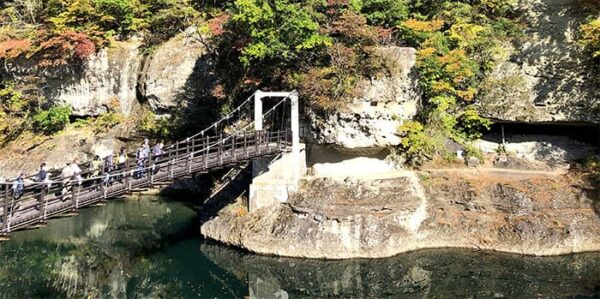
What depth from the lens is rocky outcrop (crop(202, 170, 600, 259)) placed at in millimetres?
16703


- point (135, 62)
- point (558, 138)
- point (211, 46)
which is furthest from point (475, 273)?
point (135, 62)

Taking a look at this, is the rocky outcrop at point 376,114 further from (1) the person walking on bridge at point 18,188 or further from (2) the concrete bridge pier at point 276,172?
(1) the person walking on bridge at point 18,188

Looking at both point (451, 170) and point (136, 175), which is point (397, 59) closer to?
point (451, 170)

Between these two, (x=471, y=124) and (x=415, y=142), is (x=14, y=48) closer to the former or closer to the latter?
(x=415, y=142)

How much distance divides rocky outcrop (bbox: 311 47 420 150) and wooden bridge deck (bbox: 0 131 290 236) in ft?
6.79

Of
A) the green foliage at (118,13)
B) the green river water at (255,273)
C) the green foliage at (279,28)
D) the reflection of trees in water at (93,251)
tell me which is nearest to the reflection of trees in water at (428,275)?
the green river water at (255,273)

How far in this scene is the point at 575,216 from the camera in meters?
16.9

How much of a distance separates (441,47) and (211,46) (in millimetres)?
11503

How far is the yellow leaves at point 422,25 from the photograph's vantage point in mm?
19969

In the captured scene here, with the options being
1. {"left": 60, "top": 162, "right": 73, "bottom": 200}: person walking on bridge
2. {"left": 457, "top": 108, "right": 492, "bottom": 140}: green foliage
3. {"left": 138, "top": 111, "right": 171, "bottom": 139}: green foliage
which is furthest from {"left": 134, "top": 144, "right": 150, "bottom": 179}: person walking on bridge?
{"left": 457, "top": 108, "right": 492, "bottom": 140}: green foliage

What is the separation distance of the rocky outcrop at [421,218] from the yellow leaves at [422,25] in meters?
6.40

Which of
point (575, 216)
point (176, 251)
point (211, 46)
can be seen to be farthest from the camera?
point (211, 46)

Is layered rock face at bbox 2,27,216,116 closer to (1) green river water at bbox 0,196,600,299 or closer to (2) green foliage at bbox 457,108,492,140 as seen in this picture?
(1) green river water at bbox 0,196,600,299

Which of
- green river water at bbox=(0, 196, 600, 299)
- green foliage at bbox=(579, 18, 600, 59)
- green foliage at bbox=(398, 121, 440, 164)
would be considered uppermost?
green foliage at bbox=(579, 18, 600, 59)
